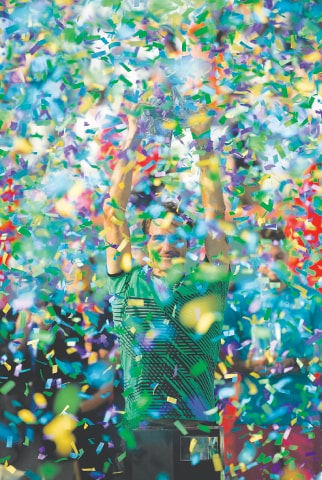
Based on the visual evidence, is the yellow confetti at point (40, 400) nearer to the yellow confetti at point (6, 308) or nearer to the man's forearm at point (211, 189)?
the yellow confetti at point (6, 308)

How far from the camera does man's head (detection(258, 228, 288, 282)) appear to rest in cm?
332

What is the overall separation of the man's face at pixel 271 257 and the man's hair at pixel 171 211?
1.28ft

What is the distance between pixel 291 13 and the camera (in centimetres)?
315

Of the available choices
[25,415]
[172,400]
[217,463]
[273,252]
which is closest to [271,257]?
[273,252]

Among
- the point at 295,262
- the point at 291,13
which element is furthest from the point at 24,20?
the point at 295,262

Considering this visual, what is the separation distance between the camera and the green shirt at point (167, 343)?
2.78m

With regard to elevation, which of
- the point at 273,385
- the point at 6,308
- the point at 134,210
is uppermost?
the point at 134,210

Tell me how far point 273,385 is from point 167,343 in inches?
39.5

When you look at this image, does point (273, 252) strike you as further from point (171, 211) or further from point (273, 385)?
point (273, 385)

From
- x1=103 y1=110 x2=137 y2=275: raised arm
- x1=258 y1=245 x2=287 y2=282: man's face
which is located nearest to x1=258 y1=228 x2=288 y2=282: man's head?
x1=258 y1=245 x2=287 y2=282: man's face

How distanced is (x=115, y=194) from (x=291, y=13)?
0.95 m

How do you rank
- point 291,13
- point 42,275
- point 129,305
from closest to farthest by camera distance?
point 129,305, point 291,13, point 42,275

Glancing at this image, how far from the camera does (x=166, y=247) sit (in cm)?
291

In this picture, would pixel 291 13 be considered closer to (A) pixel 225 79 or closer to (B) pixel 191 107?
(A) pixel 225 79
